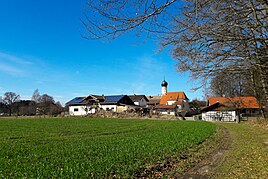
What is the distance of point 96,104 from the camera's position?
62.5 meters

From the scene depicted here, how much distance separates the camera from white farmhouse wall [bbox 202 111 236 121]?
136 feet

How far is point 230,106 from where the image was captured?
1578 inches

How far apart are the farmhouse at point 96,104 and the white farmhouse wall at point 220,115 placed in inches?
920

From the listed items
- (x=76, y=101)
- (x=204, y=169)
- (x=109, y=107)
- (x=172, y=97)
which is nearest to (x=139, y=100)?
(x=172, y=97)

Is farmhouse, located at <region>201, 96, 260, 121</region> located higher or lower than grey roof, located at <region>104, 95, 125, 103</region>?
lower

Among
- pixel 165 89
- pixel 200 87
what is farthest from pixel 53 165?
pixel 165 89

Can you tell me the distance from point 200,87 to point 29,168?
5.50m

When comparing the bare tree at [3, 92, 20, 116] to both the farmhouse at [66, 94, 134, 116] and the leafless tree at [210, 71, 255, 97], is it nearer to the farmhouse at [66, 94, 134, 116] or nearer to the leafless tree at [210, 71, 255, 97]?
the farmhouse at [66, 94, 134, 116]

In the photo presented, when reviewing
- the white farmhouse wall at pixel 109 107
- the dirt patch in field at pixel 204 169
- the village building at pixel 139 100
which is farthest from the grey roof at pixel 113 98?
the dirt patch in field at pixel 204 169

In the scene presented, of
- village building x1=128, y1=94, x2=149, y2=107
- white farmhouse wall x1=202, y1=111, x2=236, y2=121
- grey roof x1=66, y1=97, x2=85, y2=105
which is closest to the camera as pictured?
white farmhouse wall x1=202, y1=111, x2=236, y2=121

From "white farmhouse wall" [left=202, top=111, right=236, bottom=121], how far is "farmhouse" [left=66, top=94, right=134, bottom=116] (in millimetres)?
23379

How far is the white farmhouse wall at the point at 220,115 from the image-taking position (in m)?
41.3

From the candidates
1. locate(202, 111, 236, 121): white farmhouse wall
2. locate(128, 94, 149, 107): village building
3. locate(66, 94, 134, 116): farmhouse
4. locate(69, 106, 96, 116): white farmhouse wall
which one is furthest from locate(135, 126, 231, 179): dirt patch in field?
locate(128, 94, 149, 107): village building

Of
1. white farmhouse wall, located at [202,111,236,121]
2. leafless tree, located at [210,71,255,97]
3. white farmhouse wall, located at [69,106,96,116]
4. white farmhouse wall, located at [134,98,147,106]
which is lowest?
white farmhouse wall, located at [202,111,236,121]
